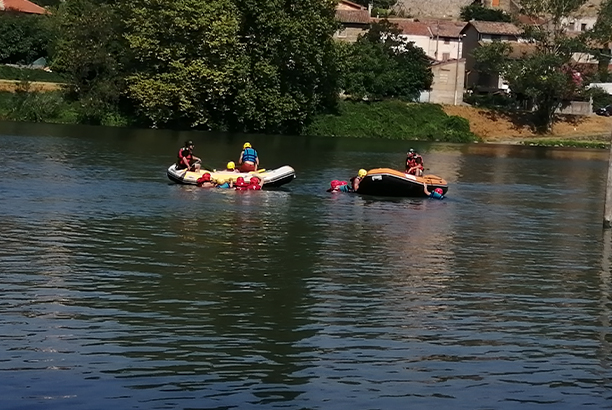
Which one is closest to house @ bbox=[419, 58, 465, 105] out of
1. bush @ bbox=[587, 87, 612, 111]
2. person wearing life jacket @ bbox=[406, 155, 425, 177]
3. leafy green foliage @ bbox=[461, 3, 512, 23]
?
bush @ bbox=[587, 87, 612, 111]

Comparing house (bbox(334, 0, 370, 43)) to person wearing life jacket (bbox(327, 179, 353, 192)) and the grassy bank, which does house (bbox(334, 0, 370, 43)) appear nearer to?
the grassy bank

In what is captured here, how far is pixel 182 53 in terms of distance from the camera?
80000 millimetres

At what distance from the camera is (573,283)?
989 inches

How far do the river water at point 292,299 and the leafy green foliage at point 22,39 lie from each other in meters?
56.2

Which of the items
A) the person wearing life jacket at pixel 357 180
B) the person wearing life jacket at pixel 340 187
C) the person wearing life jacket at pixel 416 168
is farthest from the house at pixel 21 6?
the person wearing life jacket at pixel 357 180

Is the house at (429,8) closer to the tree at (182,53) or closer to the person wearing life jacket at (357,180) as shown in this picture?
the tree at (182,53)

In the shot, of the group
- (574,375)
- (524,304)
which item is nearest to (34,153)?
(524,304)

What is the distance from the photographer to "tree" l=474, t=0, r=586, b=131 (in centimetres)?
9394

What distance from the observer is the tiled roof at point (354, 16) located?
124000 mm

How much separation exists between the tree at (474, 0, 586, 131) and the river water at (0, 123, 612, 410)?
52.9 m

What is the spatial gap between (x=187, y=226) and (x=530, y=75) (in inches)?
2641

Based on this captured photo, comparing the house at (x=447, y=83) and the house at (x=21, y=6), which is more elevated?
the house at (x=21, y=6)

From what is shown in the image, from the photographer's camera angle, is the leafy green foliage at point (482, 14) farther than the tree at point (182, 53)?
Yes

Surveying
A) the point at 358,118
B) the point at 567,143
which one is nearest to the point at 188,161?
the point at 358,118
